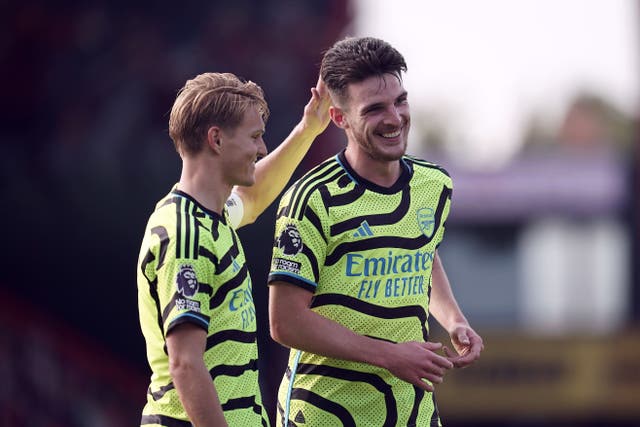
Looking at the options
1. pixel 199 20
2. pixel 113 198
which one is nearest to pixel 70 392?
pixel 113 198

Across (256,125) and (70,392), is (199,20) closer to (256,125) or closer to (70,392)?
(70,392)

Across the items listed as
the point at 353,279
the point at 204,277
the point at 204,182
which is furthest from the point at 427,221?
the point at 204,277

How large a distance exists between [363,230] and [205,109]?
837mm

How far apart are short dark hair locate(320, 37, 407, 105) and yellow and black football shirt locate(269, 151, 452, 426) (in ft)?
1.02

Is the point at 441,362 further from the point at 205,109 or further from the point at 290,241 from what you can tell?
the point at 205,109

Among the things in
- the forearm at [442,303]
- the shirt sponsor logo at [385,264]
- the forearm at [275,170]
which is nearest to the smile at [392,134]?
the shirt sponsor logo at [385,264]

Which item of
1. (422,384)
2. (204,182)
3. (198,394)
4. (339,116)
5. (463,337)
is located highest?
(339,116)

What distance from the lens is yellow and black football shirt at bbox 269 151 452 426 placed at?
4688 mm

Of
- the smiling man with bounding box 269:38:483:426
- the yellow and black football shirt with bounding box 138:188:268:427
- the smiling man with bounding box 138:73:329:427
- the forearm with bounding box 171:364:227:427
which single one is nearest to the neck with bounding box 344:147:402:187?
the smiling man with bounding box 269:38:483:426

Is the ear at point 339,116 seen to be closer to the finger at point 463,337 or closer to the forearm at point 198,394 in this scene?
the finger at point 463,337

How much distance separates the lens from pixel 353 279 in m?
4.72

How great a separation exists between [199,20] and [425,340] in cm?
865

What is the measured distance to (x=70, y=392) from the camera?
12.8 metres

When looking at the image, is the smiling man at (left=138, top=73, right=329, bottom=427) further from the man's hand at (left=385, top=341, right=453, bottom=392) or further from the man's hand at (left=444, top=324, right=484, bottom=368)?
the man's hand at (left=444, top=324, right=484, bottom=368)
